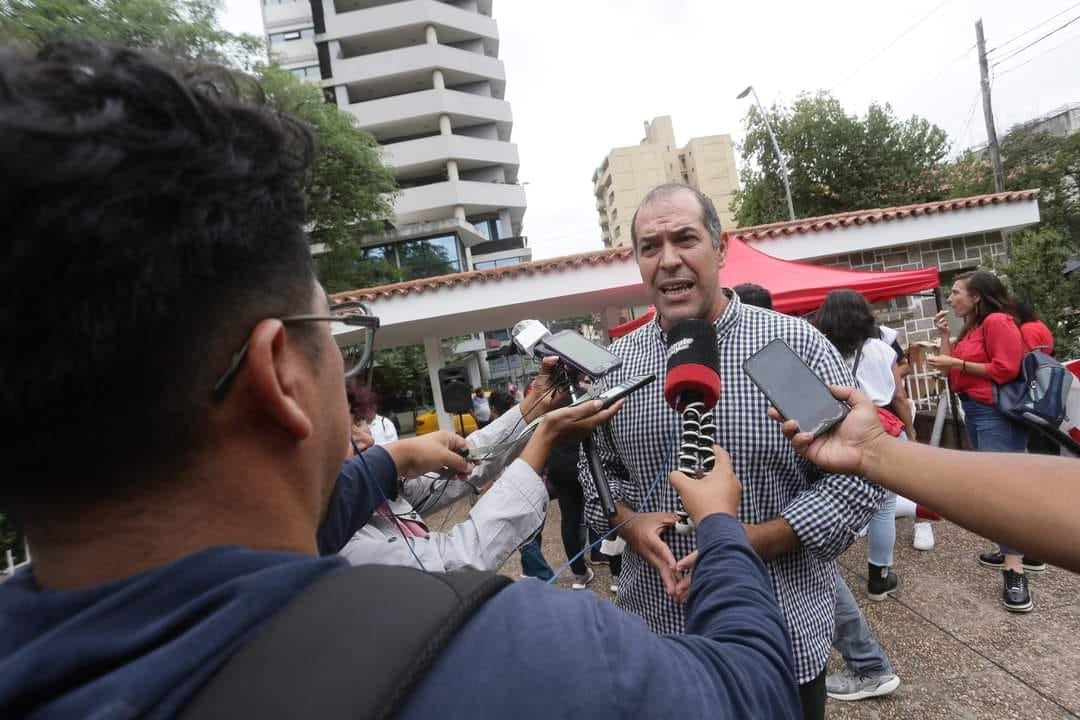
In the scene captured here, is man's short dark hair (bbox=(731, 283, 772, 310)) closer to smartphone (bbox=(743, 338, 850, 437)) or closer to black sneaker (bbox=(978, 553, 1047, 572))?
black sneaker (bbox=(978, 553, 1047, 572))

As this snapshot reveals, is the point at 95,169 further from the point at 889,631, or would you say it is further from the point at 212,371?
the point at 889,631

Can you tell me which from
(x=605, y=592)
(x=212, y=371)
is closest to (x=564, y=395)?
(x=212, y=371)

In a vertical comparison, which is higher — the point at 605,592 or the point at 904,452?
the point at 904,452

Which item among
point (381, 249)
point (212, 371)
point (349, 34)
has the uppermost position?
point (349, 34)

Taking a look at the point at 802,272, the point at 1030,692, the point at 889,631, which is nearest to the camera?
the point at 1030,692

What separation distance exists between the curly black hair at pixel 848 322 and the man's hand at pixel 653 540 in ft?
9.39

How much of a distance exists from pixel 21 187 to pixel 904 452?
1434 mm

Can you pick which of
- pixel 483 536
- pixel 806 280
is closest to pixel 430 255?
pixel 806 280

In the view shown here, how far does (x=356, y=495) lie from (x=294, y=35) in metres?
→ 39.3

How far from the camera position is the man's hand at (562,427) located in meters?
1.55

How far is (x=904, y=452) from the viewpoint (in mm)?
1207

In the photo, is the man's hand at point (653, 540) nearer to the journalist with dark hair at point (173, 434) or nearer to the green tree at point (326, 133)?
the journalist with dark hair at point (173, 434)

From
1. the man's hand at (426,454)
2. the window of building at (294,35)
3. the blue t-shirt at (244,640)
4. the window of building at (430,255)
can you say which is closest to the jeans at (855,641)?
the man's hand at (426,454)

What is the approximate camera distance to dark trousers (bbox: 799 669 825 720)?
172 cm
